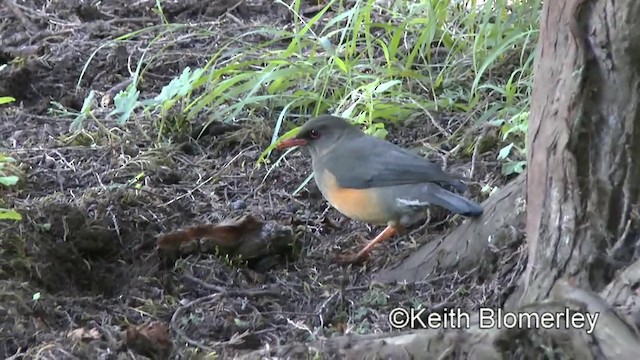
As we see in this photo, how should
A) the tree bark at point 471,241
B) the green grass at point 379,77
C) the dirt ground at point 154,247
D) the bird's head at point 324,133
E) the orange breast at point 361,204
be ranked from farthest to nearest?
the green grass at point 379,77 < the bird's head at point 324,133 < the orange breast at point 361,204 < the tree bark at point 471,241 < the dirt ground at point 154,247

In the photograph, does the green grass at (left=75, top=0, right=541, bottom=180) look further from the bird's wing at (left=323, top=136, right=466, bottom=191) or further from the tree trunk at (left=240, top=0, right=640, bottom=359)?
the tree trunk at (left=240, top=0, right=640, bottom=359)

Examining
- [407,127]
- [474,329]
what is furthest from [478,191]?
[474,329]

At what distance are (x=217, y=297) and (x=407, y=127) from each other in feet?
6.98

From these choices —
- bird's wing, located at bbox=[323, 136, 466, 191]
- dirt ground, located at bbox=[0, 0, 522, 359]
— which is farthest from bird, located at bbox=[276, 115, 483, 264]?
dirt ground, located at bbox=[0, 0, 522, 359]

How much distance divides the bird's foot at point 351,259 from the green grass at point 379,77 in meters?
Result: 1.16

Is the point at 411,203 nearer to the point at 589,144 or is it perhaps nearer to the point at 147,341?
the point at 589,144

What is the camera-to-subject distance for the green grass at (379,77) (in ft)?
→ 18.0

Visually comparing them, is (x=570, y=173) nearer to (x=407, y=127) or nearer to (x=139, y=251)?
(x=139, y=251)

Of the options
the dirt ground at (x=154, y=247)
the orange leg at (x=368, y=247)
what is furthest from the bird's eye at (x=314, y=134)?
the orange leg at (x=368, y=247)

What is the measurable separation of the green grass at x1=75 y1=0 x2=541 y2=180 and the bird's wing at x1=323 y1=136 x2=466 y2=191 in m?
0.74

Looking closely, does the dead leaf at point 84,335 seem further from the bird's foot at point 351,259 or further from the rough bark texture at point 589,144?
the rough bark texture at point 589,144

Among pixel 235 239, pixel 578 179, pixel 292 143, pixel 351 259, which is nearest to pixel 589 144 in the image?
pixel 578 179

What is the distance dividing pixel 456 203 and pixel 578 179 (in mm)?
980

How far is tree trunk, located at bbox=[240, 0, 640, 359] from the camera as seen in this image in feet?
8.76
